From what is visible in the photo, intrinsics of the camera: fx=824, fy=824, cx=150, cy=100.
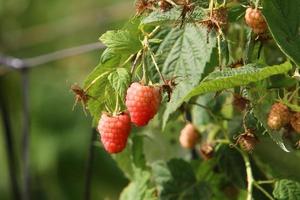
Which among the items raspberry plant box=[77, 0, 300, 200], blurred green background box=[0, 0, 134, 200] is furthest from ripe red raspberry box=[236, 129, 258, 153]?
blurred green background box=[0, 0, 134, 200]

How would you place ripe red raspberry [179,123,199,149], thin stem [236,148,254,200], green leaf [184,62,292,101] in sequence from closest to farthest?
1. green leaf [184,62,292,101]
2. thin stem [236,148,254,200]
3. ripe red raspberry [179,123,199,149]

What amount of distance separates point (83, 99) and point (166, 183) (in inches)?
9.7

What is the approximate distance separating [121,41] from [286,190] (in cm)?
28

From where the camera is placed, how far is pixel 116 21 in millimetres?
3613

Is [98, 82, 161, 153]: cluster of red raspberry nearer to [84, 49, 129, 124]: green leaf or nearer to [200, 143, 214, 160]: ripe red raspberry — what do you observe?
[84, 49, 129, 124]: green leaf

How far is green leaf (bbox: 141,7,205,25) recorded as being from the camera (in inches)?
36.5

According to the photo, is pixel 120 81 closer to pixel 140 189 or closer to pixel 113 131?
pixel 113 131

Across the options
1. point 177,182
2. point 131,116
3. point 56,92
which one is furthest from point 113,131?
point 56,92

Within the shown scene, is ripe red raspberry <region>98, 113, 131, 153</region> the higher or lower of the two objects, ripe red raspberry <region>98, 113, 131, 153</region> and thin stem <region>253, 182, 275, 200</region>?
the higher

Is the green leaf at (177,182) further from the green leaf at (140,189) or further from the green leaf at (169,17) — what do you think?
the green leaf at (169,17)

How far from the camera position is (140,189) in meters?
1.19

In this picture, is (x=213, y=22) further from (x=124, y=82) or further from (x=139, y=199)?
(x=139, y=199)

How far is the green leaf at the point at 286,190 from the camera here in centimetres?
100

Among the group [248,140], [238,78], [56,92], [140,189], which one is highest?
[238,78]
